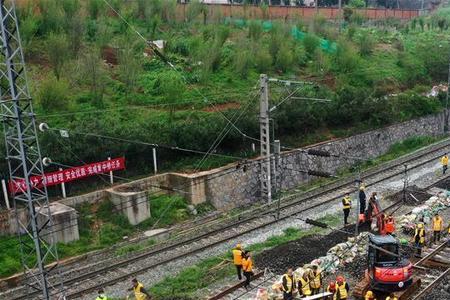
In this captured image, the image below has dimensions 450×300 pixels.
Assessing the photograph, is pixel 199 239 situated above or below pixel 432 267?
above

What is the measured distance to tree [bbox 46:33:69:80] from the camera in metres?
32.3

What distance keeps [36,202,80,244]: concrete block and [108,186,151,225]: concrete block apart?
2.42 metres

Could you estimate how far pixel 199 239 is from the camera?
23719mm

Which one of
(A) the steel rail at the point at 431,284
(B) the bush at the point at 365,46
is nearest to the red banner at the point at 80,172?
(A) the steel rail at the point at 431,284

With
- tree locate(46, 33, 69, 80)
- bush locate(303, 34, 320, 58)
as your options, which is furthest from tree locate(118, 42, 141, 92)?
bush locate(303, 34, 320, 58)

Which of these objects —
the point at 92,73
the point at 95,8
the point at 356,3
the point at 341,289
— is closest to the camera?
the point at 341,289

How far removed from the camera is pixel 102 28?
38.8 meters

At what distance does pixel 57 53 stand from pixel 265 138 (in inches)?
539

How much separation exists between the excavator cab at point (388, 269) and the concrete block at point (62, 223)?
1227 centimetres

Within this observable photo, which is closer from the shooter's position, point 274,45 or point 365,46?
point 274,45

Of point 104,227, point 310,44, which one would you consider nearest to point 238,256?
point 104,227

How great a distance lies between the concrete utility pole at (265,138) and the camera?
87.1 feet

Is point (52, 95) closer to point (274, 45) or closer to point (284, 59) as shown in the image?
point (284, 59)

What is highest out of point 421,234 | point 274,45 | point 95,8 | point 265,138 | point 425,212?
point 95,8
